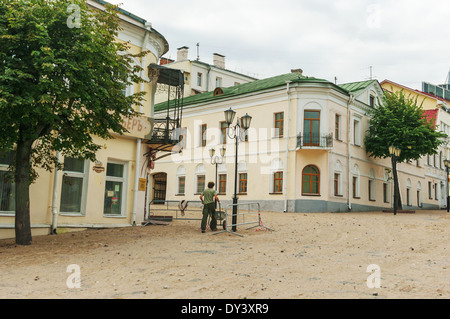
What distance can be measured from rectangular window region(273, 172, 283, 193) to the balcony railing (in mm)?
2489

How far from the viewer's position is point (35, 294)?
7094 mm

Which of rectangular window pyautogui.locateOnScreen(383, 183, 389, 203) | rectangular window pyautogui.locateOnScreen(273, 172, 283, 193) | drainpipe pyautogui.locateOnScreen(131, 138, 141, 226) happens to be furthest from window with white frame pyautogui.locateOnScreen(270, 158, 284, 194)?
drainpipe pyautogui.locateOnScreen(131, 138, 141, 226)

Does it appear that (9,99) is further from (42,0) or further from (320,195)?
(320,195)

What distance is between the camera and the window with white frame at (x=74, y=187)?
622 inches

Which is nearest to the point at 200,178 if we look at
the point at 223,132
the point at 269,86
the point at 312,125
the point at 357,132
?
the point at 223,132

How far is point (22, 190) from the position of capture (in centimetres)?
1186

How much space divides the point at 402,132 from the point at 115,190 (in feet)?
73.4

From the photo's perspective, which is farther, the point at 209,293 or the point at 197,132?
the point at 197,132

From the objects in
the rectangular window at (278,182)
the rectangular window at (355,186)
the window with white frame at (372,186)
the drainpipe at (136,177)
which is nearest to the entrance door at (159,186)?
the rectangular window at (278,182)

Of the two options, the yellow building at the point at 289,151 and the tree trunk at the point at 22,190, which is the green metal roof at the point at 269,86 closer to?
the yellow building at the point at 289,151
